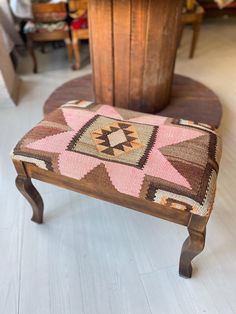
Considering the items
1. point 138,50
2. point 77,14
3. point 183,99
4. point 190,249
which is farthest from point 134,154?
point 77,14

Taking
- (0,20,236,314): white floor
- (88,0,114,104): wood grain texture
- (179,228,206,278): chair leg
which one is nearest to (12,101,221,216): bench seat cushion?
(179,228,206,278): chair leg

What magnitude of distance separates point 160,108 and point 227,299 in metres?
1.08

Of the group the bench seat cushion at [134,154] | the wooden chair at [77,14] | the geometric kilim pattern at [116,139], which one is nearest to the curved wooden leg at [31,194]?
the bench seat cushion at [134,154]

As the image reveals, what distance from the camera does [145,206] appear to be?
850 millimetres

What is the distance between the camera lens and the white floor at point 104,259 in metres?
0.95

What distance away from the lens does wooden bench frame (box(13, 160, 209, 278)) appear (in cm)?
81

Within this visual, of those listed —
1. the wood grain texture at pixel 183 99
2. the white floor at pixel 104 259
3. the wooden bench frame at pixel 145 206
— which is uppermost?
the wooden bench frame at pixel 145 206

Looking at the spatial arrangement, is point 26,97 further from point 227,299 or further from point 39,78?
point 227,299

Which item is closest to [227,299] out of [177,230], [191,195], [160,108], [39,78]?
[177,230]

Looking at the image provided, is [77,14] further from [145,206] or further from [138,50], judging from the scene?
[145,206]

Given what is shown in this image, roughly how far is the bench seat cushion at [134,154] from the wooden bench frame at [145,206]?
0.05 m

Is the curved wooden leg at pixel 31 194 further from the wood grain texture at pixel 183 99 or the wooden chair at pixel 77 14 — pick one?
the wooden chair at pixel 77 14

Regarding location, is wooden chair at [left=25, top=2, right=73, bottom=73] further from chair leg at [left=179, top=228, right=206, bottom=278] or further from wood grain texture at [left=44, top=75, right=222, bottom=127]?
chair leg at [left=179, top=228, right=206, bottom=278]

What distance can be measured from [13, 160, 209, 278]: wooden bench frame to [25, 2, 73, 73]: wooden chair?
5.43 ft
